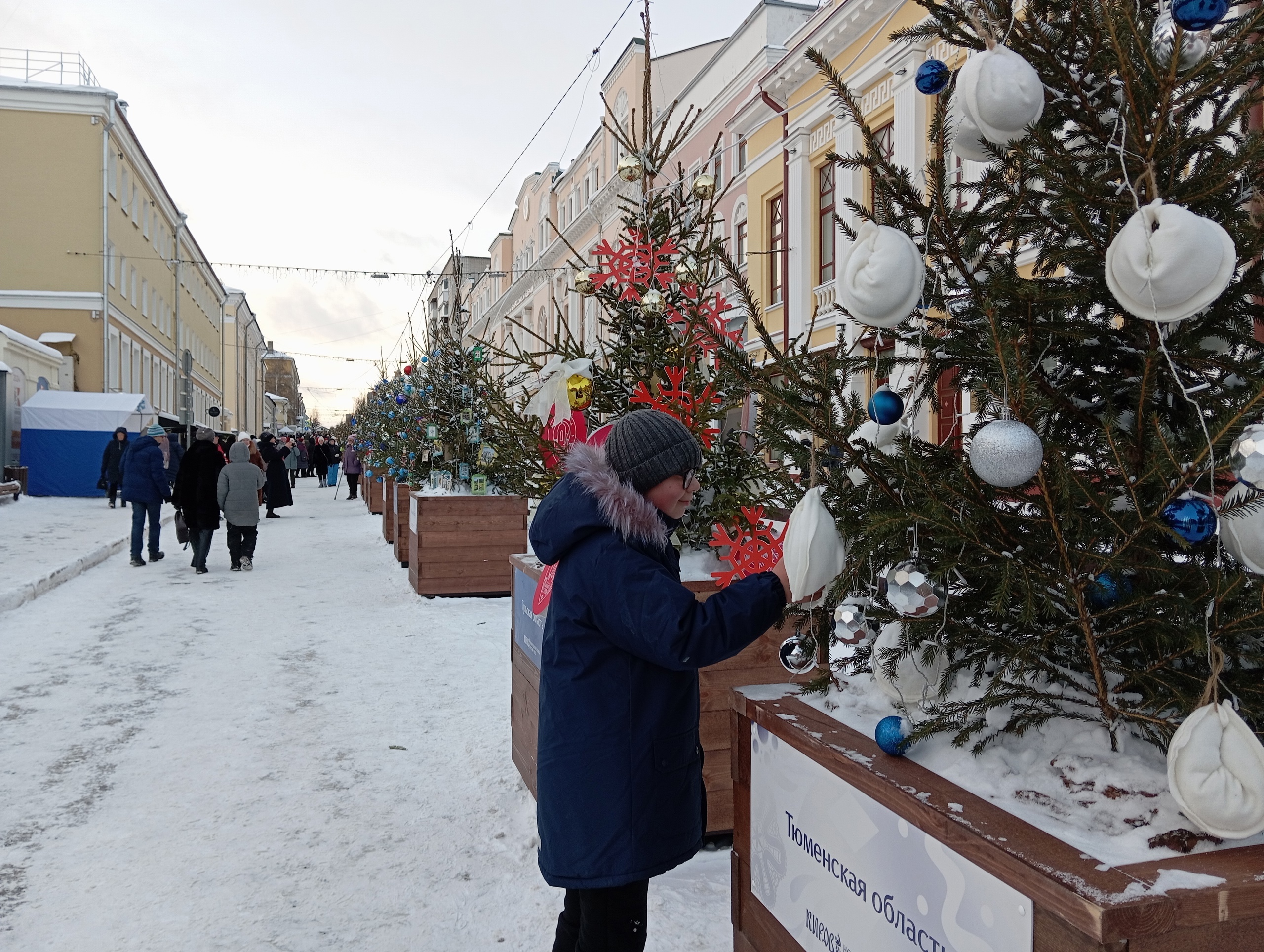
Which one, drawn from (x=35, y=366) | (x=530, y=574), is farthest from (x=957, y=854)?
(x=35, y=366)

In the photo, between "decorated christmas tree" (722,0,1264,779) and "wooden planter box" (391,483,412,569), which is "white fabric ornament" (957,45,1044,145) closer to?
"decorated christmas tree" (722,0,1264,779)

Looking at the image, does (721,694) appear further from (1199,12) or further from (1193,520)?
(1199,12)

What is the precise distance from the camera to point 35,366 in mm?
24953

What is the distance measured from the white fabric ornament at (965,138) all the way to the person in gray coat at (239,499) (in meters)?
10.9

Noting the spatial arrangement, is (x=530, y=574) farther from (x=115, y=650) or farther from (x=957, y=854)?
(x=115, y=650)

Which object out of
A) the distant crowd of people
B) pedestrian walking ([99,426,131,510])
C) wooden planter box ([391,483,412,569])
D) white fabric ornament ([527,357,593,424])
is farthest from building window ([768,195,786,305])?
white fabric ornament ([527,357,593,424])

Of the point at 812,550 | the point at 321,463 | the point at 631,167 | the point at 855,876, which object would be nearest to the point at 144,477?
the point at 631,167

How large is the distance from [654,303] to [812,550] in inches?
92.3

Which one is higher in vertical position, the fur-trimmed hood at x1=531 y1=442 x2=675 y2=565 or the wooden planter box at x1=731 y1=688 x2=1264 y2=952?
the fur-trimmed hood at x1=531 y1=442 x2=675 y2=565

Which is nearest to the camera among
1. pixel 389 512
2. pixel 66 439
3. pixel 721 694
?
pixel 721 694

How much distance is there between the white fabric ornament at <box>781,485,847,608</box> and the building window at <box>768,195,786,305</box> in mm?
17426

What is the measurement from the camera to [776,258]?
20.6 metres

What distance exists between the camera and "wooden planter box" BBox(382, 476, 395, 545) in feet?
47.7

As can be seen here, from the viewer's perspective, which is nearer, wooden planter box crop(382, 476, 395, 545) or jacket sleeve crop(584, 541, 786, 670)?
jacket sleeve crop(584, 541, 786, 670)
